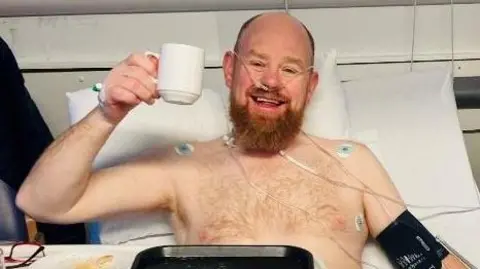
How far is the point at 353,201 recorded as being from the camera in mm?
1775

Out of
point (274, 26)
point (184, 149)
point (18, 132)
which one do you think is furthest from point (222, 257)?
point (18, 132)

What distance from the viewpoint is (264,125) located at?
1.75 metres

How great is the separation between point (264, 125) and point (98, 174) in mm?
387

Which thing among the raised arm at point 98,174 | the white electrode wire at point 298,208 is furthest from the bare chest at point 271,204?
the raised arm at point 98,174

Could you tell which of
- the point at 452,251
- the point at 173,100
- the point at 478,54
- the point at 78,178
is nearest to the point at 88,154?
the point at 78,178

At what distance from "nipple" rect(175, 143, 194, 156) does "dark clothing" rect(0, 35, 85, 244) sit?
57cm

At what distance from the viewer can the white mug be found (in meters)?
1.35

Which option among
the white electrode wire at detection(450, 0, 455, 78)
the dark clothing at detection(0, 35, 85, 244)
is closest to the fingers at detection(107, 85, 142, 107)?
the dark clothing at detection(0, 35, 85, 244)

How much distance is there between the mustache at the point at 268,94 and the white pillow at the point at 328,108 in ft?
0.99

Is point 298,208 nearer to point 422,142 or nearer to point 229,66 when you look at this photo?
point 229,66

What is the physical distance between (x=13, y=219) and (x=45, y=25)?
0.82m

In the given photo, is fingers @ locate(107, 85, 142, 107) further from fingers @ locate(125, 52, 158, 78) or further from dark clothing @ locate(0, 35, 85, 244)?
dark clothing @ locate(0, 35, 85, 244)

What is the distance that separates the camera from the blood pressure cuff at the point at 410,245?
5.43ft

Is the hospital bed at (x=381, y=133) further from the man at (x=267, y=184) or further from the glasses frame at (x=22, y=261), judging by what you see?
the glasses frame at (x=22, y=261)
